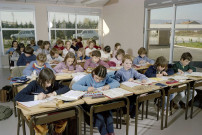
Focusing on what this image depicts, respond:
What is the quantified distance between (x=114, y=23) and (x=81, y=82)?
19.5ft

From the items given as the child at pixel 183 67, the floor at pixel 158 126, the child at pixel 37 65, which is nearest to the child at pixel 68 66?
the child at pixel 37 65

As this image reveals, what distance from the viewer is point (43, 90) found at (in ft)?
7.67

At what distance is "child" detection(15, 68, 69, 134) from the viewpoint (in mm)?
2057

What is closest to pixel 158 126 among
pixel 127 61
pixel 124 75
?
pixel 124 75

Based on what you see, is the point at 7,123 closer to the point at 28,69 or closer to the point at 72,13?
the point at 28,69

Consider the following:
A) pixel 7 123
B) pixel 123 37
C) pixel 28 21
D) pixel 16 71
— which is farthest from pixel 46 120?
pixel 28 21

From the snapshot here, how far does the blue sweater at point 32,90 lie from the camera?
204 centimetres

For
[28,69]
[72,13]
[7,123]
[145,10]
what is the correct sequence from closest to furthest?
[7,123] → [28,69] → [145,10] → [72,13]

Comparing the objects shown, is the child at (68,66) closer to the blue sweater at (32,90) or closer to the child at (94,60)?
the child at (94,60)

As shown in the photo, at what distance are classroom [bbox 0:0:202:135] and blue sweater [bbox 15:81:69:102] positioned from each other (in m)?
0.01

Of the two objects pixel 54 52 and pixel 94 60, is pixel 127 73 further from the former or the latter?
pixel 54 52

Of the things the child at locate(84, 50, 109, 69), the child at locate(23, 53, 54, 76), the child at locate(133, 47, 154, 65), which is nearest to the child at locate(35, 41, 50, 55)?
the child at locate(84, 50, 109, 69)

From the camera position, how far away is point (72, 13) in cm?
876

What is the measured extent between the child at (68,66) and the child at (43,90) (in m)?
1.36
